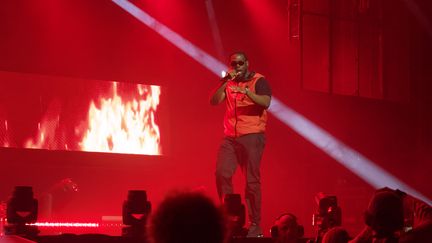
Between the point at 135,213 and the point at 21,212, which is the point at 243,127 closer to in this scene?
the point at 135,213

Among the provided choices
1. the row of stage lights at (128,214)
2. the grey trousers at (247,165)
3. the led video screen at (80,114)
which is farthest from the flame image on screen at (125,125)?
the row of stage lights at (128,214)

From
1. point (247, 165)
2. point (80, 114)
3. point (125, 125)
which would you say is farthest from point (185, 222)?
point (125, 125)

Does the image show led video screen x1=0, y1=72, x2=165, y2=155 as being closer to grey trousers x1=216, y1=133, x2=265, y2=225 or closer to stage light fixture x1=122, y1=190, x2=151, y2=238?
grey trousers x1=216, y1=133, x2=265, y2=225

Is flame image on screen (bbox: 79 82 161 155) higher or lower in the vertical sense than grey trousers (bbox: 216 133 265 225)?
higher

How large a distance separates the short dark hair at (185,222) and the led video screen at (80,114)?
413 inches

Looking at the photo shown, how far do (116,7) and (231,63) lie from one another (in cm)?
588

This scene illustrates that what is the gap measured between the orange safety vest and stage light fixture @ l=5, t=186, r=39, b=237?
240 cm

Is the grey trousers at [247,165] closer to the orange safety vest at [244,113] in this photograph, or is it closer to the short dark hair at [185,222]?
the orange safety vest at [244,113]

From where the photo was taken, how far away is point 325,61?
15.1 meters

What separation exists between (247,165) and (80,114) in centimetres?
571

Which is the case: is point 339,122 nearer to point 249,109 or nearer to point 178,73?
point 178,73

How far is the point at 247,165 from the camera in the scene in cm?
814

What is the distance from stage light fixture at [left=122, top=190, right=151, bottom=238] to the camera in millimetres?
6677

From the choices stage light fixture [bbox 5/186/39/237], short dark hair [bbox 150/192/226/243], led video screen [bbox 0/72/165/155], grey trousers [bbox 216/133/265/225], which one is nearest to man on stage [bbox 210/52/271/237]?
grey trousers [bbox 216/133/265/225]
